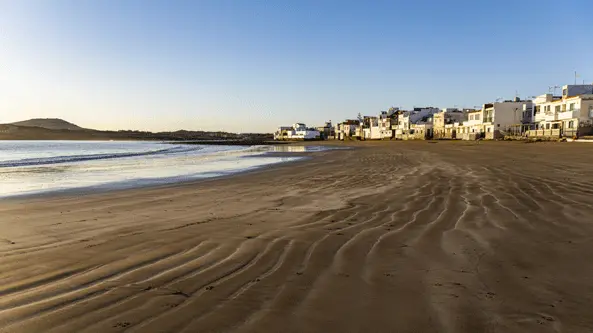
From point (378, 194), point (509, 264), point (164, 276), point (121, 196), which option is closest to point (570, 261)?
point (509, 264)

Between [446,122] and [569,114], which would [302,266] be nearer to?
[569,114]

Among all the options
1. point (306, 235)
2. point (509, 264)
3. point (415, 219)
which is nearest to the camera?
point (509, 264)

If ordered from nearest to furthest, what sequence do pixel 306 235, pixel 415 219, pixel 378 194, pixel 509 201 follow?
pixel 306 235 < pixel 415 219 < pixel 509 201 < pixel 378 194

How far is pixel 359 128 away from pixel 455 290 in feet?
409

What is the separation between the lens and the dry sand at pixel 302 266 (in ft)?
9.72

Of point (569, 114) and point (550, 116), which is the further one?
point (550, 116)

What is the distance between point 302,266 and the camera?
14.0 feet

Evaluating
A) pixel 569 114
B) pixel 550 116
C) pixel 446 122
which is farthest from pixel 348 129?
pixel 569 114

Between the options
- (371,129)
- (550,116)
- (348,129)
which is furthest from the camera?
(348,129)

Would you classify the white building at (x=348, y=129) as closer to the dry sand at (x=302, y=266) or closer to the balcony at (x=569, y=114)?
the balcony at (x=569, y=114)

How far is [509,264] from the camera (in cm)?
425

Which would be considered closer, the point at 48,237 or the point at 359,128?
the point at 48,237

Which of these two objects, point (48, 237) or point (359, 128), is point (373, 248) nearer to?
point (48, 237)

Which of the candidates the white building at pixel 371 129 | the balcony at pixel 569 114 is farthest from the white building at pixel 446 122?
the balcony at pixel 569 114
